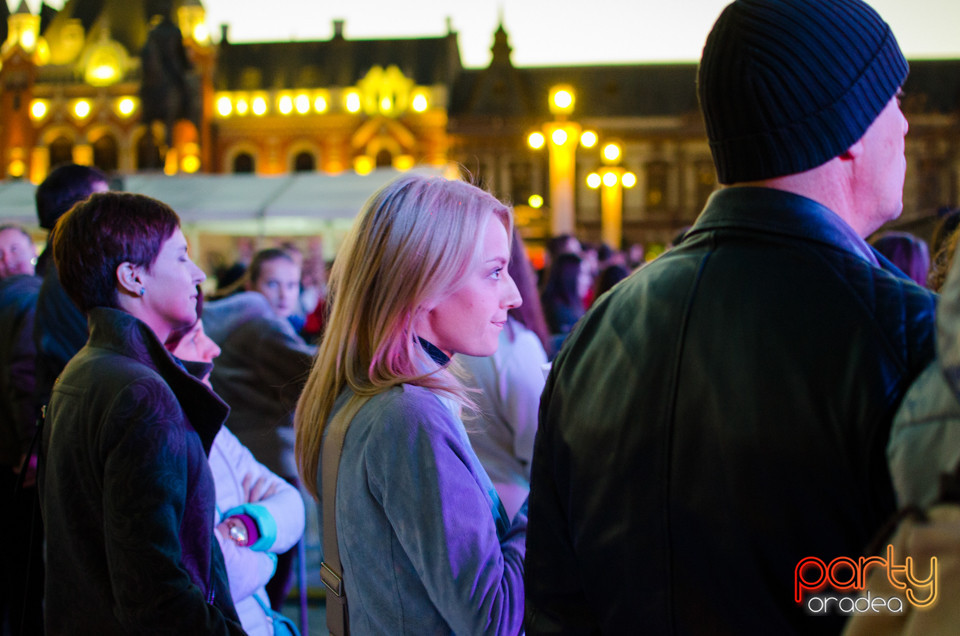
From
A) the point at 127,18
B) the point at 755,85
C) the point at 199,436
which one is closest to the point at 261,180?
the point at 199,436

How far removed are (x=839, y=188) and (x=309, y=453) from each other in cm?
122

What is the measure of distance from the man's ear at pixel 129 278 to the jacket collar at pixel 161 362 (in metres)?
0.08

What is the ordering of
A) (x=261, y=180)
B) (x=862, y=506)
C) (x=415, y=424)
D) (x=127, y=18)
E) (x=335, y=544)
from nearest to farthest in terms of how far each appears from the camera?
(x=862, y=506)
(x=415, y=424)
(x=335, y=544)
(x=261, y=180)
(x=127, y=18)

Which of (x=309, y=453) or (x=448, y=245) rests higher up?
(x=448, y=245)

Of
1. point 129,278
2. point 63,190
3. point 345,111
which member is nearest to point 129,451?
point 129,278

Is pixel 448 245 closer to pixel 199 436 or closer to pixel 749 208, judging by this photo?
pixel 749 208

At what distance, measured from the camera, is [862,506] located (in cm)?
104

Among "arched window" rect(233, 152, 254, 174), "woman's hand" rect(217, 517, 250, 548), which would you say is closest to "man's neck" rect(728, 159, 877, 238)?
"woman's hand" rect(217, 517, 250, 548)

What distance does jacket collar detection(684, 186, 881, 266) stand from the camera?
1.14 meters

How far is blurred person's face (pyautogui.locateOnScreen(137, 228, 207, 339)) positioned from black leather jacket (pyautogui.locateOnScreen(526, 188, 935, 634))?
136cm

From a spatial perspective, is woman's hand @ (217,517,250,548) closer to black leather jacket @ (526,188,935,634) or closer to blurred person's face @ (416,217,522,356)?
blurred person's face @ (416,217,522,356)

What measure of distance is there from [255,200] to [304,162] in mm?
26307

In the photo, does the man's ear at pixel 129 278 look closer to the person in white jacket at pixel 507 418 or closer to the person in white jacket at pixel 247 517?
the person in white jacket at pixel 247 517

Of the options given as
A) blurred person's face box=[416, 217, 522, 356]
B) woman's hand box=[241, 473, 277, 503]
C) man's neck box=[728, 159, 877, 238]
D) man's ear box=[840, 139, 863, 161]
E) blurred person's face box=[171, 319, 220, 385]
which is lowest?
woman's hand box=[241, 473, 277, 503]
